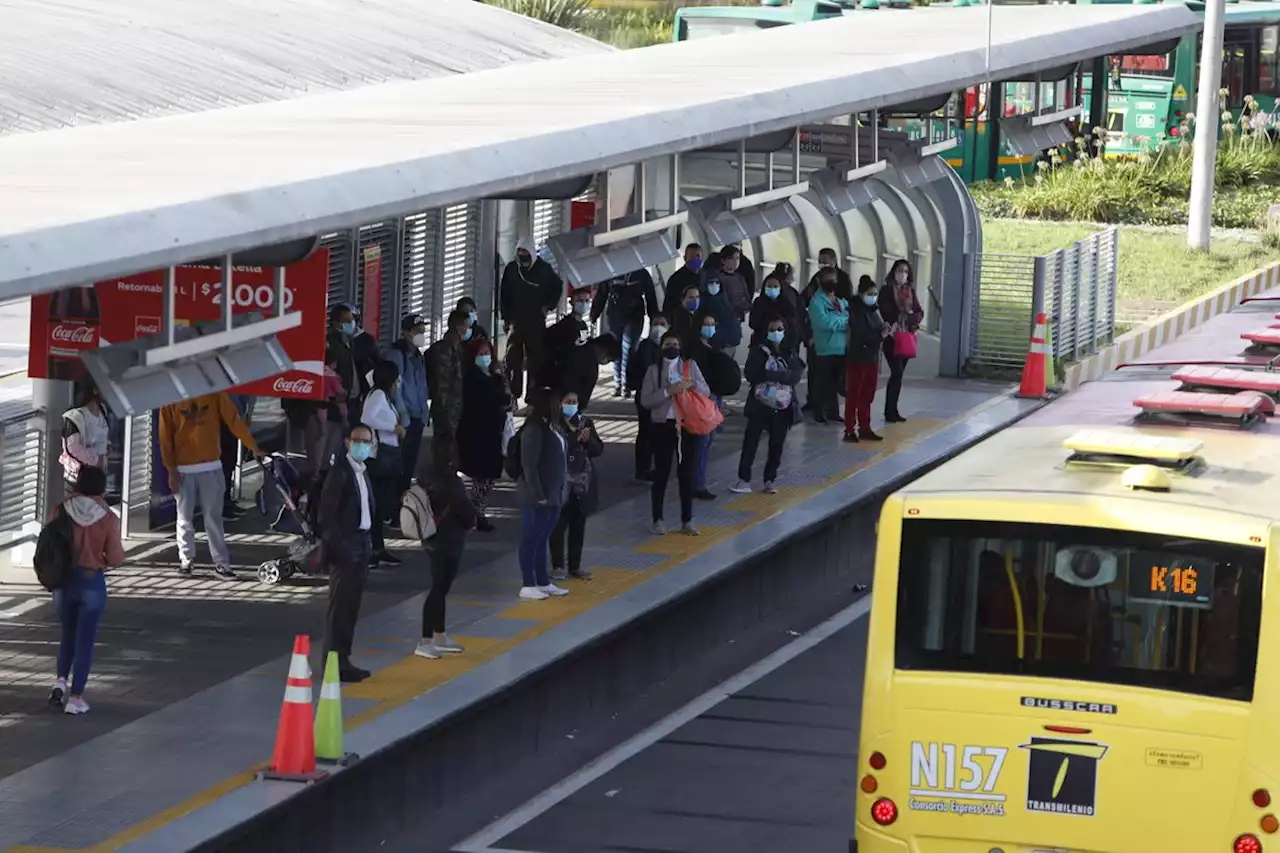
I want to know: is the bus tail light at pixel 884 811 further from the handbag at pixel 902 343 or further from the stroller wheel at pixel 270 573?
the handbag at pixel 902 343

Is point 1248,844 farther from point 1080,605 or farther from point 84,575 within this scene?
point 84,575

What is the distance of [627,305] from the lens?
23766 millimetres

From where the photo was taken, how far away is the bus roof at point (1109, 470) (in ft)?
34.3

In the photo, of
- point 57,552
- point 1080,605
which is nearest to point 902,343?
point 57,552

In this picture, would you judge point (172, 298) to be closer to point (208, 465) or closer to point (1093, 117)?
point (208, 465)

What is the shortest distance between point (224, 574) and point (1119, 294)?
17849mm

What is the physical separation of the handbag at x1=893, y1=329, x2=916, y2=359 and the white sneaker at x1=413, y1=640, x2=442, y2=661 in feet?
29.9

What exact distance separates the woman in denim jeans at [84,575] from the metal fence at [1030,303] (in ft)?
47.7

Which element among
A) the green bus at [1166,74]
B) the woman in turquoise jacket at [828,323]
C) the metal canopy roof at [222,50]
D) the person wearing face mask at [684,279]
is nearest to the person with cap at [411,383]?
the metal canopy roof at [222,50]

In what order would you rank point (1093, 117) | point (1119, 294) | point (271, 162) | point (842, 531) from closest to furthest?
point (271, 162) < point (842, 531) < point (1119, 294) < point (1093, 117)

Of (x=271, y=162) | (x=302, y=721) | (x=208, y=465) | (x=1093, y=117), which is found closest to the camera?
(x=302, y=721)

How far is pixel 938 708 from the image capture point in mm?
10234

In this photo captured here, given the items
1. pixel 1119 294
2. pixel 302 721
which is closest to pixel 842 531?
pixel 302 721

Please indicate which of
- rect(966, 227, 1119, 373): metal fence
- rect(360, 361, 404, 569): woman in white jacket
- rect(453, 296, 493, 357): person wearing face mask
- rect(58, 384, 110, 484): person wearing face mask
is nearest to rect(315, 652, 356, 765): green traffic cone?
rect(58, 384, 110, 484): person wearing face mask
